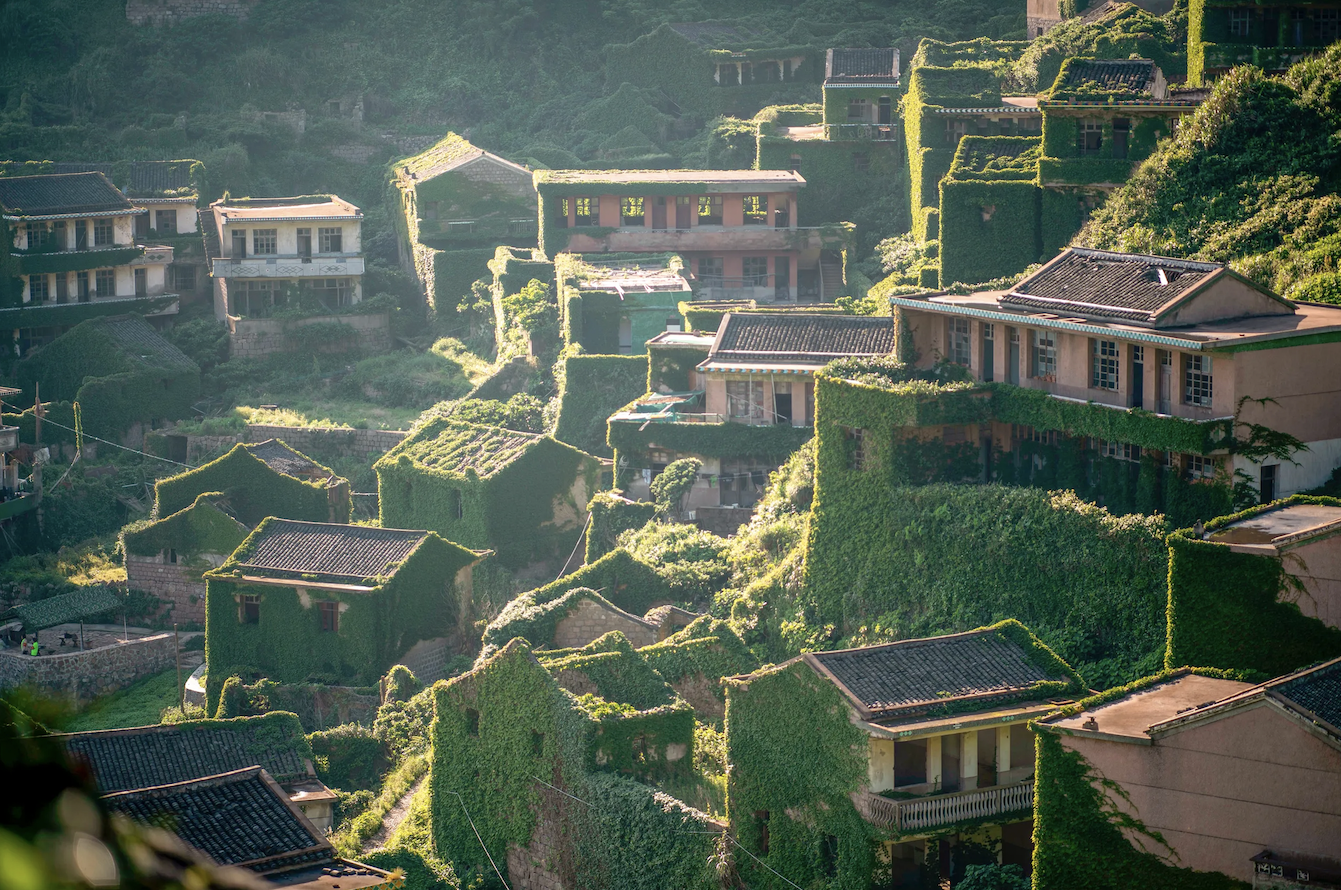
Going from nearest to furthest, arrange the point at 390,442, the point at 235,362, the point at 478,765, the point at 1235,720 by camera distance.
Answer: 1. the point at 1235,720
2. the point at 478,765
3. the point at 390,442
4. the point at 235,362

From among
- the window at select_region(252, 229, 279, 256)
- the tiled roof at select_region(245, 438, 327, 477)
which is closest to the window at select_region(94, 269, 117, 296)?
the window at select_region(252, 229, 279, 256)

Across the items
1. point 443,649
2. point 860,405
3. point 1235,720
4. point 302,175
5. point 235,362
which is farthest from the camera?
point 302,175

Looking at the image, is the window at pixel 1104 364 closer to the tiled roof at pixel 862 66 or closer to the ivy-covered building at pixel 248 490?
the ivy-covered building at pixel 248 490

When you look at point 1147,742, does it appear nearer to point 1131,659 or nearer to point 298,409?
point 1131,659

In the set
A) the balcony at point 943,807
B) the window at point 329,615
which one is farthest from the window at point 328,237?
the balcony at point 943,807

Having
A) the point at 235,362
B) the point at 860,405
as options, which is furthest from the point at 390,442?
the point at 860,405

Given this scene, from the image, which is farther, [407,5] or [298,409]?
[407,5]

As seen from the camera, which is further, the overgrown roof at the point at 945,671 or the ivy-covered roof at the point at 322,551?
the ivy-covered roof at the point at 322,551
